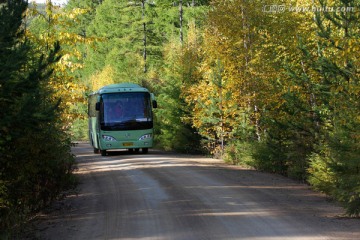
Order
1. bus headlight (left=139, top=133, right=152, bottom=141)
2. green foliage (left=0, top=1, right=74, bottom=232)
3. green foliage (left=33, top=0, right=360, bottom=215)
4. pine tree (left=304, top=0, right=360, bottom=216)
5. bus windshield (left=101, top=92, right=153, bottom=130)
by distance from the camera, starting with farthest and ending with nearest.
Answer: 1. bus headlight (left=139, top=133, right=152, bottom=141)
2. bus windshield (left=101, top=92, right=153, bottom=130)
3. green foliage (left=33, top=0, right=360, bottom=215)
4. pine tree (left=304, top=0, right=360, bottom=216)
5. green foliage (left=0, top=1, right=74, bottom=232)

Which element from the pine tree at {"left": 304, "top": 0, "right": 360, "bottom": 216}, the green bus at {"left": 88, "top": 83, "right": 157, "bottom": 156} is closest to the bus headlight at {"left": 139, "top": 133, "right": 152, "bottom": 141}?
the green bus at {"left": 88, "top": 83, "right": 157, "bottom": 156}

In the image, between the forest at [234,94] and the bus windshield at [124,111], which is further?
the bus windshield at [124,111]

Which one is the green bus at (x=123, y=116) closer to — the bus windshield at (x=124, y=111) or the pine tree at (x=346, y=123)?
the bus windshield at (x=124, y=111)

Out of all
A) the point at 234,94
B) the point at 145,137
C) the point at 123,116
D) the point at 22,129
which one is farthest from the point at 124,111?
the point at 22,129

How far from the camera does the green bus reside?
30422mm

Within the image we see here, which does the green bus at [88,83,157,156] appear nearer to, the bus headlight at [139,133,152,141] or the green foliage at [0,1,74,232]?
the bus headlight at [139,133,152,141]

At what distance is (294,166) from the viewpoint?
19172 mm

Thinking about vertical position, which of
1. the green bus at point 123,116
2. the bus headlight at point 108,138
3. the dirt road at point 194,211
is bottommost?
the dirt road at point 194,211

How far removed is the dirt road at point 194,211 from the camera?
10062 mm

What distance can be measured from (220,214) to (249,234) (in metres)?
1.98

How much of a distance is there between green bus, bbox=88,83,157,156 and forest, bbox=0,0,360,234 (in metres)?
3.08

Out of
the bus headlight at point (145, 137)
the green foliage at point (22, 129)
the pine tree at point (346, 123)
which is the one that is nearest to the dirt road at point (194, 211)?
the pine tree at point (346, 123)

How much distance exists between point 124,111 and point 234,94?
797 cm

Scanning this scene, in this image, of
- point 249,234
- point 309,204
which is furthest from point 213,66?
point 249,234
